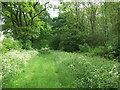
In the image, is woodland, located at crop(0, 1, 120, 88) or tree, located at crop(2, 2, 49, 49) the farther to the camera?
tree, located at crop(2, 2, 49, 49)

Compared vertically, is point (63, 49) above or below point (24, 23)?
below

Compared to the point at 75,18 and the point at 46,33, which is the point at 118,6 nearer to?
the point at 75,18

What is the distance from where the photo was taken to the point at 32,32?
1564cm

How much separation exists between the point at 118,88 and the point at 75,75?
203cm

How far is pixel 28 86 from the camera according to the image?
4562 mm

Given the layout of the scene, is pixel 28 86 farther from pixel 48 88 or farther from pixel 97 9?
pixel 97 9

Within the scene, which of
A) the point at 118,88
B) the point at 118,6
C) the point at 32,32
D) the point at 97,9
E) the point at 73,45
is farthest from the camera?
the point at 97,9

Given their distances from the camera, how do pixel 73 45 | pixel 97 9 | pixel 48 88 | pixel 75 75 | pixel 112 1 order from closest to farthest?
pixel 48 88
pixel 75 75
pixel 112 1
pixel 73 45
pixel 97 9

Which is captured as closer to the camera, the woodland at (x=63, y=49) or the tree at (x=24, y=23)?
the woodland at (x=63, y=49)

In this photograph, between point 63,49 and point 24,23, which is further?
point 63,49

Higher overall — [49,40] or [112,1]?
[112,1]

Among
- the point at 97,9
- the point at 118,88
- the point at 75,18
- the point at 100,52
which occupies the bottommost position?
the point at 100,52

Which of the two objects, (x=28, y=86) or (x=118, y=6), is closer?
(x=28, y=86)

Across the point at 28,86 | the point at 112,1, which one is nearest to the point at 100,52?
the point at 112,1
